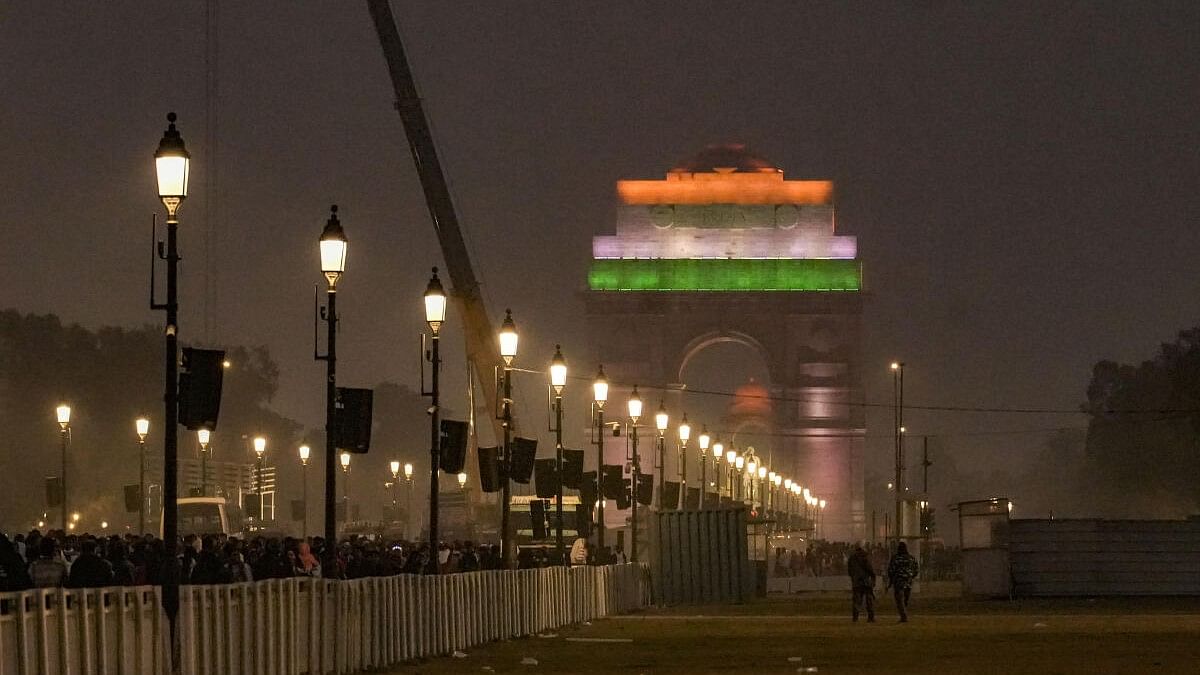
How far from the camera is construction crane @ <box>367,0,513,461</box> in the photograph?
9225cm

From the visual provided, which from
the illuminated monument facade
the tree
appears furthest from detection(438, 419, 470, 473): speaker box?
the illuminated monument facade

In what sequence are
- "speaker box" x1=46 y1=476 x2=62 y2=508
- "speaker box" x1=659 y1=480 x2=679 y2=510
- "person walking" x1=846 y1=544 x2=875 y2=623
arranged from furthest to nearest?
1. "speaker box" x1=659 y1=480 x2=679 y2=510
2. "speaker box" x1=46 y1=476 x2=62 y2=508
3. "person walking" x1=846 y1=544 x2=875 y2=623

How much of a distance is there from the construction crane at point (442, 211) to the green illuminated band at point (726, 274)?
161 feet

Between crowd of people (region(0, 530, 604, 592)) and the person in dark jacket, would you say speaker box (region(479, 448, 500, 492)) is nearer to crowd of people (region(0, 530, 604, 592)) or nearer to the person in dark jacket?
crowd of people (region(0, 530, 604, 592))

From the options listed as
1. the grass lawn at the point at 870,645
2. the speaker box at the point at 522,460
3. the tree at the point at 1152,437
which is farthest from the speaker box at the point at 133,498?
the tree at the point at 1152,437

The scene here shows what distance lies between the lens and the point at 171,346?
22.6m

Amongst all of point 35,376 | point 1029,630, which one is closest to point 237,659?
point 1029,630

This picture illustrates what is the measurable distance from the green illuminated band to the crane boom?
164ft

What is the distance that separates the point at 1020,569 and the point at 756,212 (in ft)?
319

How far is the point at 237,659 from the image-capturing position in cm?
2389

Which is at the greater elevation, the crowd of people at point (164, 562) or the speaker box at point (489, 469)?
the speaker box at point (489, 469)

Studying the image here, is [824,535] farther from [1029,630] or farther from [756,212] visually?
[1029,630]

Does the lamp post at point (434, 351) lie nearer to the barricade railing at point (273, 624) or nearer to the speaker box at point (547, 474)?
the barricade railing at point (273, 624)

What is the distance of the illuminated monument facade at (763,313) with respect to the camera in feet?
491
